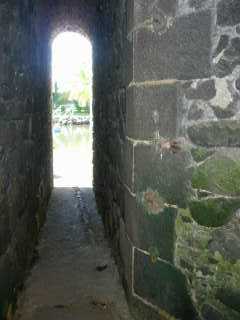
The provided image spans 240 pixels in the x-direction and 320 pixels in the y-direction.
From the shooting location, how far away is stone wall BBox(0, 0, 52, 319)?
9.05ft

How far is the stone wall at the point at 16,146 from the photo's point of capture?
9.05 ft

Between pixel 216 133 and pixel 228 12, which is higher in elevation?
pixel 228 12

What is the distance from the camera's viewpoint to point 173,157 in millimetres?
2564

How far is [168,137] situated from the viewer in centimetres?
257

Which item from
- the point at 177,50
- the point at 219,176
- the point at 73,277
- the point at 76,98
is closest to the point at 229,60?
the point at 177,50

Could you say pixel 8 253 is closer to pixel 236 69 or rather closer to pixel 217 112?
pixel 217 112

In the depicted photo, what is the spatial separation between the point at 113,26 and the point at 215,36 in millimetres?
1991

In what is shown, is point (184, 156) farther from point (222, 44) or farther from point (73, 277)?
point (73, 277)

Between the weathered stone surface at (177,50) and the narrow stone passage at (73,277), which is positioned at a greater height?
the weathered stone surface at (177,50)

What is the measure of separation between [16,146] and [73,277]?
152 cm

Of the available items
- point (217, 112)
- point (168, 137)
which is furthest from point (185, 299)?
point (217, 112)

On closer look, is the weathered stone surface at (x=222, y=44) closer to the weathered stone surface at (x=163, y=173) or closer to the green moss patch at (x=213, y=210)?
the weathered stone surface at (x=163, y=173)

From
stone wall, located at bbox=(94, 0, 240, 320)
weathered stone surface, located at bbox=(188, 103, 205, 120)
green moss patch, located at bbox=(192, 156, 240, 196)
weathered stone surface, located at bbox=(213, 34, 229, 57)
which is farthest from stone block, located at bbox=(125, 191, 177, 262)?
weathered stone surface, located at bbox=(213, 34, 229, 57)

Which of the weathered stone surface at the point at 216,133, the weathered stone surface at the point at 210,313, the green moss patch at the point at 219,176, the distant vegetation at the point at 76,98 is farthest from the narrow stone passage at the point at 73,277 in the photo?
the distant vegetation at the point at 76,98
